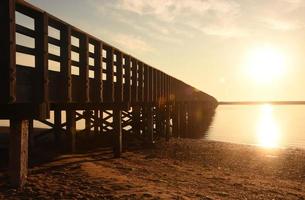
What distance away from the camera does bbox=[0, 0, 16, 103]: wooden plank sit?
7062mm

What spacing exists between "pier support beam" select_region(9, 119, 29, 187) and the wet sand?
0.87ft

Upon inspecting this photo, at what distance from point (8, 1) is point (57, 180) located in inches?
156

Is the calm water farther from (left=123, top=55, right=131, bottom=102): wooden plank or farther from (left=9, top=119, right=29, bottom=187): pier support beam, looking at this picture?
(left=9, top=119, right=29, bottom=187): pier support beam

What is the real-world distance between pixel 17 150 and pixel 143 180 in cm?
348

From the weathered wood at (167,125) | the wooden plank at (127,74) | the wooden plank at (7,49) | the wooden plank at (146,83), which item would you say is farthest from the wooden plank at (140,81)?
the wooden plank at (7,49)

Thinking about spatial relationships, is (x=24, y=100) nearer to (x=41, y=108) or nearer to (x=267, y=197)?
(x=41, y=108)

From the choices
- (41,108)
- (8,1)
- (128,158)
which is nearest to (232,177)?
(128,158)

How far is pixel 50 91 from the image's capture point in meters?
9.11

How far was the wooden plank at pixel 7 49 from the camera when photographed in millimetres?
7062

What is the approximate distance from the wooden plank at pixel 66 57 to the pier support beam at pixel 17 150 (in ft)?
7.35

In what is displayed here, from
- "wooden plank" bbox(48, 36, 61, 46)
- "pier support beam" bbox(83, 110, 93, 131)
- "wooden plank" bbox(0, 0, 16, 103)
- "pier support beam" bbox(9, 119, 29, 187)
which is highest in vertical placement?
"wooden plank" bbox(48, 36, 61, 46)

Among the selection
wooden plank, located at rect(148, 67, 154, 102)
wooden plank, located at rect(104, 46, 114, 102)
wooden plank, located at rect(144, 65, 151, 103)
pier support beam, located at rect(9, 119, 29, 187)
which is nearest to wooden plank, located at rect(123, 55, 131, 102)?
wooden plank, located at rect(104, 46, 114, 102)

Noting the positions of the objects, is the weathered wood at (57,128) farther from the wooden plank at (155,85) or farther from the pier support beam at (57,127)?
the wooden plank at (155,85)

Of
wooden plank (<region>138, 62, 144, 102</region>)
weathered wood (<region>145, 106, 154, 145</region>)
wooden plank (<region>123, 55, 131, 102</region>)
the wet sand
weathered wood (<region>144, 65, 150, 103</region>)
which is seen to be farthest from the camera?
weathered wood (<region>144, 65, 150, 103</region>)
